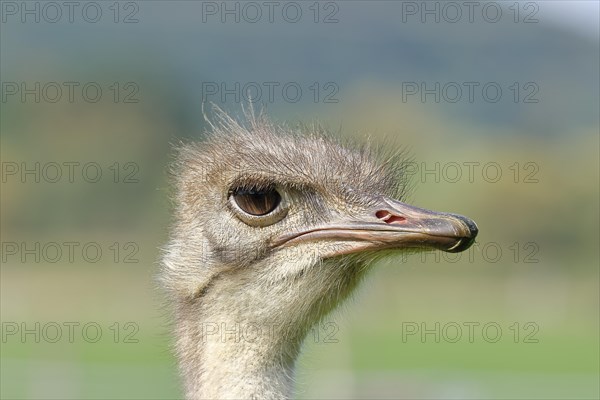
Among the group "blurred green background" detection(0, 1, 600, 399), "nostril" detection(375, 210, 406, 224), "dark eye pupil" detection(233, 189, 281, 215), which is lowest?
"nostril" detection(375, 210, 406, 224)

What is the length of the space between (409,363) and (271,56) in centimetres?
13100

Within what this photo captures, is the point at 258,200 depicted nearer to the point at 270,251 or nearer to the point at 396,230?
the point at 270,251

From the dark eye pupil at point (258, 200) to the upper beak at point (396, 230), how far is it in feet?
0.43

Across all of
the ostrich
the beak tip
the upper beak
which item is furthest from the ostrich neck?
the beak tip

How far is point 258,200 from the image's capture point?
4402mm

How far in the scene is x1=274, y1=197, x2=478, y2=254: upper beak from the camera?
13.0 feet

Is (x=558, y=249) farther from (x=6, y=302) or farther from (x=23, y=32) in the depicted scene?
(x=23, y=32)

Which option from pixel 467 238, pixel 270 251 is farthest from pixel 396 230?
pixel 270 251

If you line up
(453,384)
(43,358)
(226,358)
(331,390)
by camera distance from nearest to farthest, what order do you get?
(226,358) < (331,390) < (453,384) < (43,358)

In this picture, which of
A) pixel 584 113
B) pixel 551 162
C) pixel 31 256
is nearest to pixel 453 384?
pixel 31 256

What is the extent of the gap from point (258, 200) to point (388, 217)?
1.62 ft

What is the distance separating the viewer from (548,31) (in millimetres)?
169500

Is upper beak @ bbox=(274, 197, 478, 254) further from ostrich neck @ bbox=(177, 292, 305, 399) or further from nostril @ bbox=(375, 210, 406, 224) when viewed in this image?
ostrich neck @ bbox=(177, 292, 305, 399)

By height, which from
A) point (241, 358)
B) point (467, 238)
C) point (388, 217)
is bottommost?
point (241, 358)
